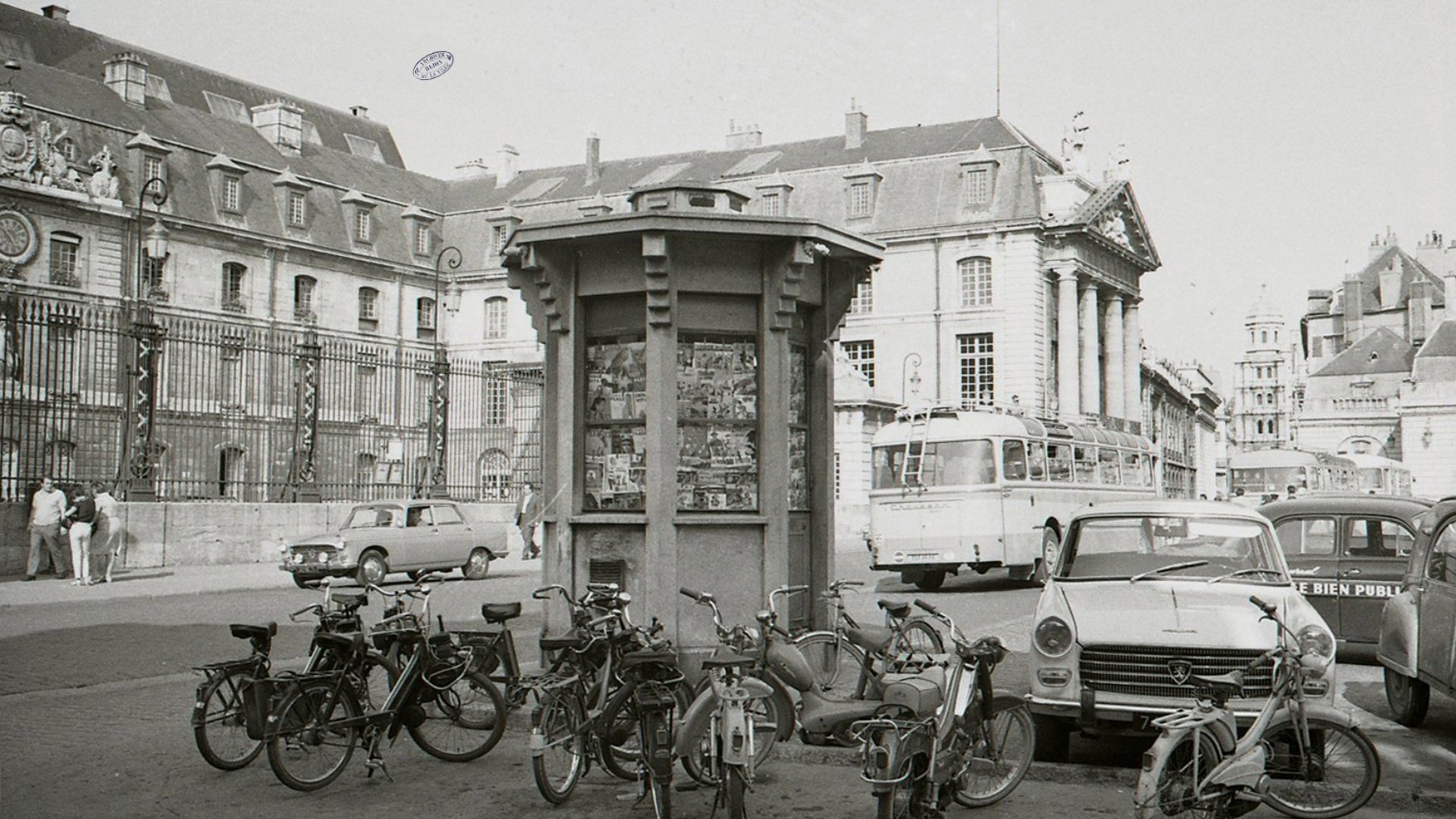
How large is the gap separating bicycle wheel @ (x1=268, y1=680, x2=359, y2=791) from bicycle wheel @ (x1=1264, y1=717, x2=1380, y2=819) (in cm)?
499

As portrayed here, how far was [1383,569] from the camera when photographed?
12.4 metres

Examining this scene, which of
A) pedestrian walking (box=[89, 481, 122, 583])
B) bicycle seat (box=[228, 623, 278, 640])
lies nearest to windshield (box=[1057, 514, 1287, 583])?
bicycle seat (box=[228, 623, 278, 640])

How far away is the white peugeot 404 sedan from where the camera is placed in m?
7.59

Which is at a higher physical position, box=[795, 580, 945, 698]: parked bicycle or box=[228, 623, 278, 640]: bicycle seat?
box=[228, 623, 278, 640]: bicycle seat

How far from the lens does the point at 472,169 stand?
7362 centimetres

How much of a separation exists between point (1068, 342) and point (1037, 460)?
126 ft

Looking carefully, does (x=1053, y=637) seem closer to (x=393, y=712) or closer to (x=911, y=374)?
(x=393, y=712)

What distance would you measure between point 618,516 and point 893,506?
42.9ft

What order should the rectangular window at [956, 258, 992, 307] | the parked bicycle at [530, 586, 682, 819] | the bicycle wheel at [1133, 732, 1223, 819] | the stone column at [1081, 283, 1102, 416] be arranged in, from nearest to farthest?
the bicycle wheel at [1133, 732, 1223, 819]
the parked bicycle at [530, 586, 682, 819]
the rectangular window at [956, 258, 992, 307]
the stone column at [1081, 283, 1102, 416]

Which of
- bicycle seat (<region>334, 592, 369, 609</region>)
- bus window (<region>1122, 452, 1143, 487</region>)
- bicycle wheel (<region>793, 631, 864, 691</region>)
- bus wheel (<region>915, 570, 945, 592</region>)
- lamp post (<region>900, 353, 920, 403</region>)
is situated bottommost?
bus wheel (<region>915, 570, 945, 592</region>)

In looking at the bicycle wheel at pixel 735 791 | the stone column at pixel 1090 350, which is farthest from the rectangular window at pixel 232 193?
the bicycle wheel at pixel 735 791

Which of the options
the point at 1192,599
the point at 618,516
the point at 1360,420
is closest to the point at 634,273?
the point at 618,516

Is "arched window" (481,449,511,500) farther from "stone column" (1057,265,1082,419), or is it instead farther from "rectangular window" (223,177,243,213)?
"stone column" (1057,265,1082,419)

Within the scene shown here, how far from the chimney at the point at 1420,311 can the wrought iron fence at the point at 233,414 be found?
9158cm
